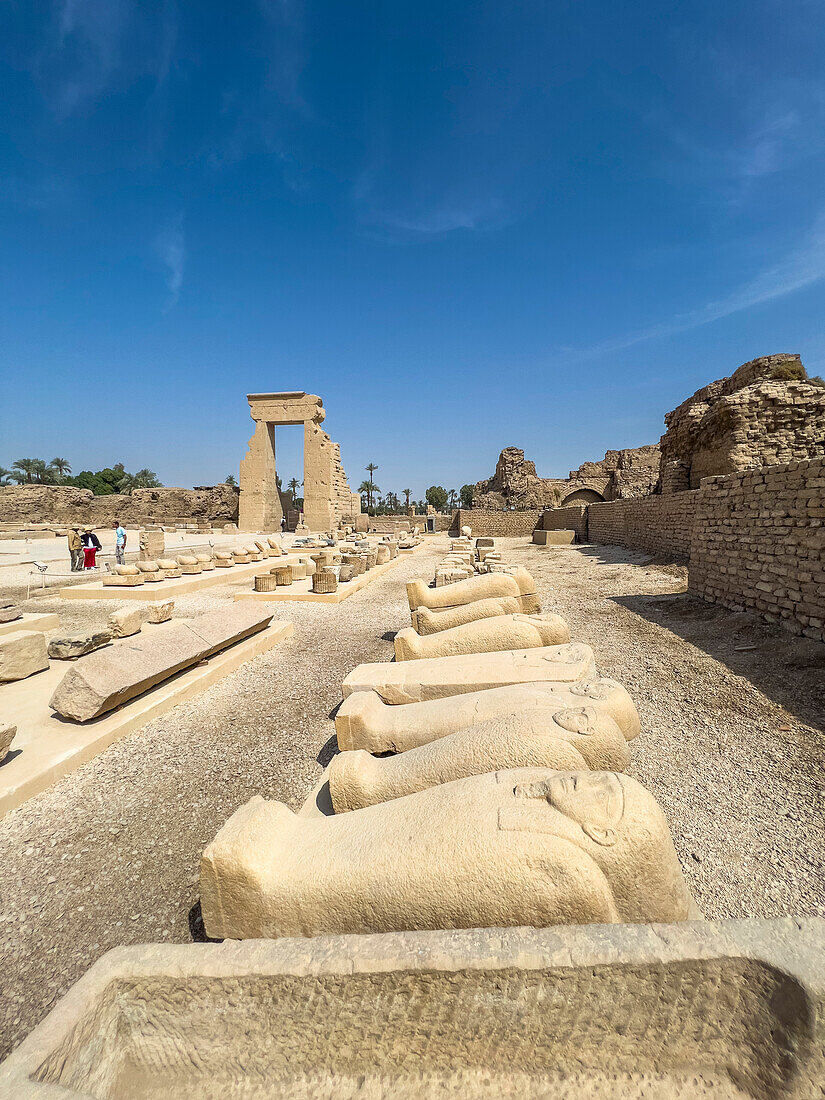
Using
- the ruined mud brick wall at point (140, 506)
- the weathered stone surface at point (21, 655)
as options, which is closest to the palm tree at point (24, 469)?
the ruined mud brick wall at point (140, 506)

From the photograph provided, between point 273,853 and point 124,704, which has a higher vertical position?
point 273,853

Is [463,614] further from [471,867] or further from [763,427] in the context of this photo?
[763,427]

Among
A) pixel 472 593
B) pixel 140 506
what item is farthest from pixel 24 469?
pixel 472 593

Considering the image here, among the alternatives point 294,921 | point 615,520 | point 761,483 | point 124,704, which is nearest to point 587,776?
point 294,921

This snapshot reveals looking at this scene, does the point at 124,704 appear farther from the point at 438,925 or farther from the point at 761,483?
the point at 761,483

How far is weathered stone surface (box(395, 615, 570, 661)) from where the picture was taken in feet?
10.8

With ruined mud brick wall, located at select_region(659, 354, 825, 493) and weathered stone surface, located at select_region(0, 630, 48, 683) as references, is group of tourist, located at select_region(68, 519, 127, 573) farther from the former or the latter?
ruined mud brick wall, located at select_region(659, 354, 825, 493)

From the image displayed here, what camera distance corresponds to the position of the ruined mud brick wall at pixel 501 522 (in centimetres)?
2388

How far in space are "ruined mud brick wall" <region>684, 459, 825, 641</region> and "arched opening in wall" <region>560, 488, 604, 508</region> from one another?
19594 millimetres

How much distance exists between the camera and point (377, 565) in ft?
37.4

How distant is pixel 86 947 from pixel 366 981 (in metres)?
1.31

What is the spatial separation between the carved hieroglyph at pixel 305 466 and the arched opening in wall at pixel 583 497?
13.5 meters

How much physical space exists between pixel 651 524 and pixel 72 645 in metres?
13.0

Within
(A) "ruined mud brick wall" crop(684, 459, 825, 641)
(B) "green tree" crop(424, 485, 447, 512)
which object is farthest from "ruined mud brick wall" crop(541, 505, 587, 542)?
(B) "green tree" crop(424, 485, 447, 512)
